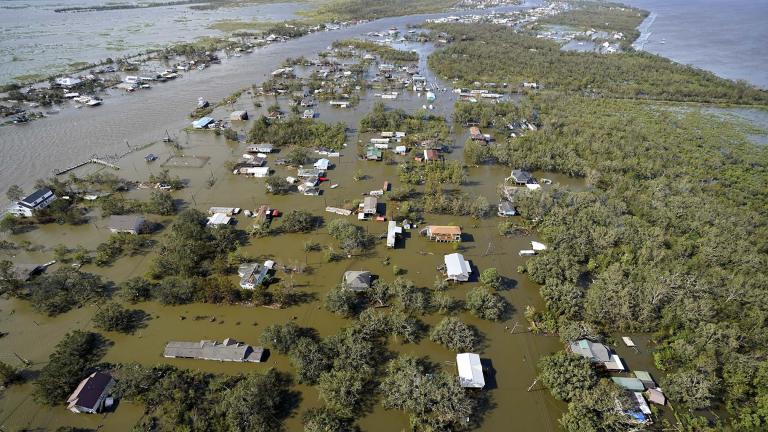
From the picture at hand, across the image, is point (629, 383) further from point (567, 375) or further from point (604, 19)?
point (604, 19)

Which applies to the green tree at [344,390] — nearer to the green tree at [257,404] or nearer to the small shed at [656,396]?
the green tree at [257,404]

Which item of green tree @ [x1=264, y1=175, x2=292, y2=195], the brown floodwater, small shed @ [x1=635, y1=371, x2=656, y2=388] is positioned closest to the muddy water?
the brown floodwater

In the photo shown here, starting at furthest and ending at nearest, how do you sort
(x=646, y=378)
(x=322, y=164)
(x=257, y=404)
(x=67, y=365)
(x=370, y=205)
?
1. (x=322, y=164)
2. (x=370, y=205)
3. (x=646, y=378)
4. (x=67, y=365)
5. (x=257, y=404)

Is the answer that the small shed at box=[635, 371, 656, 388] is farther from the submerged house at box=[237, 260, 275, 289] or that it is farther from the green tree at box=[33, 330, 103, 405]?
the green tree at box=[33, 330, 103, 405]

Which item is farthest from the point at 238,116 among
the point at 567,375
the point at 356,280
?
the point at 567,375

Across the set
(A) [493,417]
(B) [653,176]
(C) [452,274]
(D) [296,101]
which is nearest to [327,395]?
(A) [493,417]

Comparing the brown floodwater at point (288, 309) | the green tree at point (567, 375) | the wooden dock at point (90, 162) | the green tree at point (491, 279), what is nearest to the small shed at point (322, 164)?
the brown floodwater at point (288, 309)
